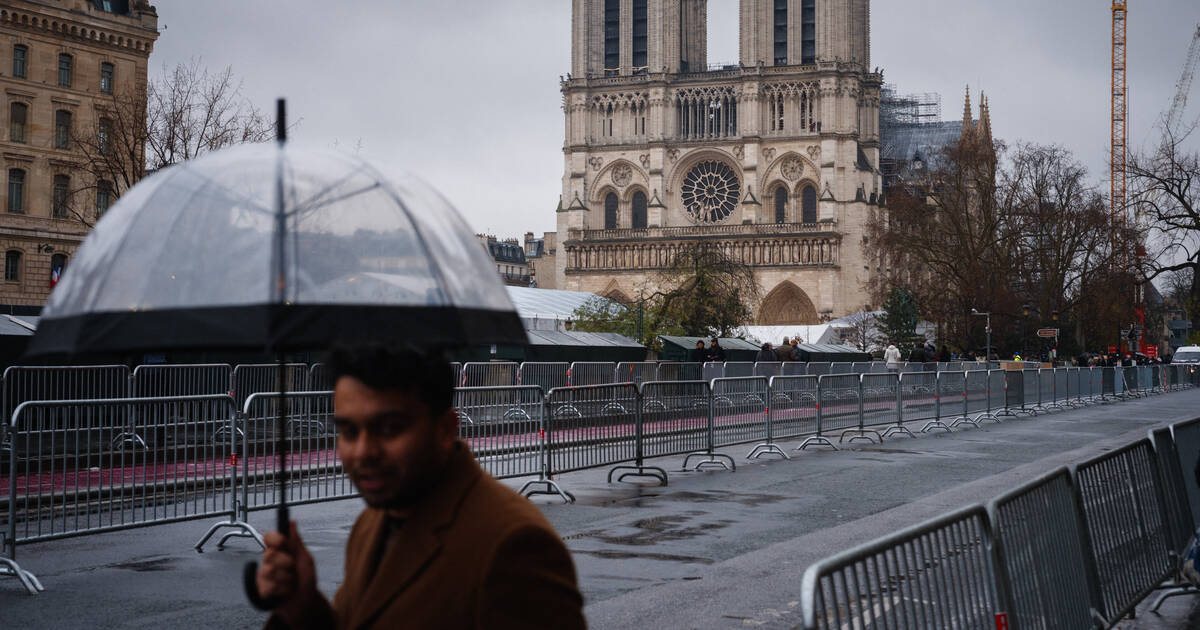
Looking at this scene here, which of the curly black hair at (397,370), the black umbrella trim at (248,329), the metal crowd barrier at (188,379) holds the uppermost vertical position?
the black umbrella trim at (248,329)

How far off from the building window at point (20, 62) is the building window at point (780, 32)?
168 ft

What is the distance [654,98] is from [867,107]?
1477 cm

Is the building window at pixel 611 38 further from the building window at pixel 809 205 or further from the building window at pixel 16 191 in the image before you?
the building window at pixel 16 191

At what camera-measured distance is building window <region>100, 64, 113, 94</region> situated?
49969mm

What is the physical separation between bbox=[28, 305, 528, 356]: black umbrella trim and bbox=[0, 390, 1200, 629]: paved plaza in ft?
13.2

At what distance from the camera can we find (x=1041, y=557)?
5.07 m

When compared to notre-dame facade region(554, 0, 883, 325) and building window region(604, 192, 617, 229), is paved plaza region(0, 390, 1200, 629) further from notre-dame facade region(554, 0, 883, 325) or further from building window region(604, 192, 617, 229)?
building window region(604, 192, 617, 229)

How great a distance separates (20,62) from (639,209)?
4925cm

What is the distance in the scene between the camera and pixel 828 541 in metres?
9.32

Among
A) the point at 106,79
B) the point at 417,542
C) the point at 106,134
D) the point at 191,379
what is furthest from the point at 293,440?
the point at 106,79

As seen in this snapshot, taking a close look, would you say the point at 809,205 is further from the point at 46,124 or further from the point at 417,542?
the point at 417,542

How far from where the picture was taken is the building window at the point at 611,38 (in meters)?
88.8

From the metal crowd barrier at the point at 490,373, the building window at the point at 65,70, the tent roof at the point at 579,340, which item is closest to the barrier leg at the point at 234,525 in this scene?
the metal crowd barrier at the point at 490,373

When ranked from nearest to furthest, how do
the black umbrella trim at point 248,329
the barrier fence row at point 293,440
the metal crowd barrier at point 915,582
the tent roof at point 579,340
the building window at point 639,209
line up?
the black umbrella trim at point 248,329, the metal crowd barrier at point 915,582, the barrier fence row at point 293,440, the tent roof at point 579,340, the building window at point 639,209
